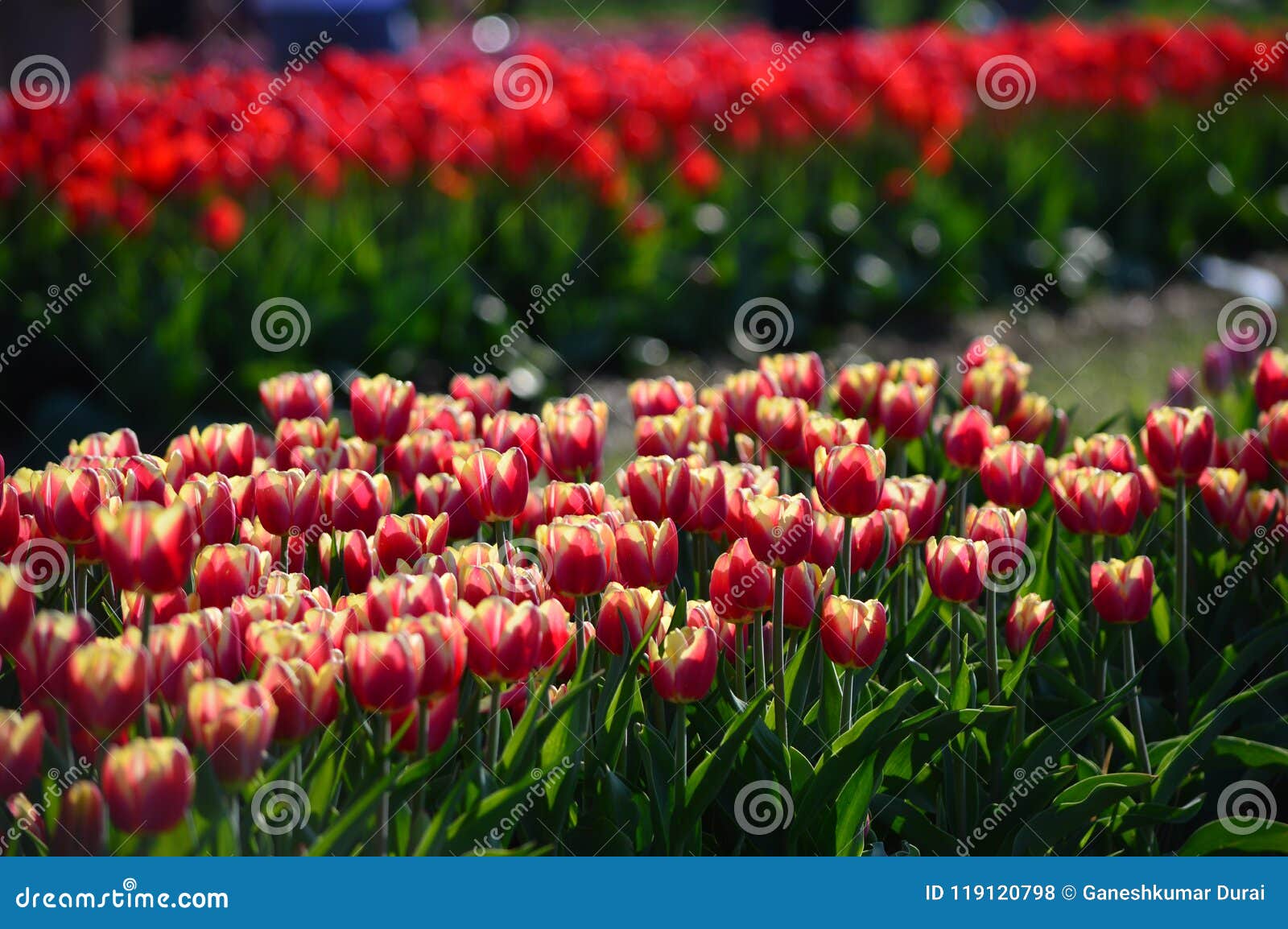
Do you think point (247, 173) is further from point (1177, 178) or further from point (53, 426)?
point (1177, 178)

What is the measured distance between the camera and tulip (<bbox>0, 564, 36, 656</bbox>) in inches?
58.3

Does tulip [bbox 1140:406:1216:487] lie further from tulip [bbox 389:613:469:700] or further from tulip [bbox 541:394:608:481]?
tulip [bbox 389:613:469:700]

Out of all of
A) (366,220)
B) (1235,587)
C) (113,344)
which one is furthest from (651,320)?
(1235,587)

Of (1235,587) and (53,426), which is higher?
(1235,587)

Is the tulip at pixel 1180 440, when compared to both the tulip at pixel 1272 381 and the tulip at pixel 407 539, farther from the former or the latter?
the tulip at pixel 407 539

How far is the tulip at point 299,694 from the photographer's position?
57.7 inches

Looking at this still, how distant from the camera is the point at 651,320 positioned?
6738 mm

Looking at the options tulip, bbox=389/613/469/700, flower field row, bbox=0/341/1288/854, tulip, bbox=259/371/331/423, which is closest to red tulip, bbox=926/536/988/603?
flower field row, bbox=0/341/1288/854

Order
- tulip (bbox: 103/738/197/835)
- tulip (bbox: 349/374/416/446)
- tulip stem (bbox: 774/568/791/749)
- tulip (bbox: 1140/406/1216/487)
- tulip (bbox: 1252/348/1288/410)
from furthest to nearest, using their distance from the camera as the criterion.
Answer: tulip (bbox: 1252/348/1288/410)
tulip (bbox: 349/374/416/446)
tulip (bbox: 1140/406/1216/487)
tulip stem (bbox: 774/568/791/749)
tulip (bbox: 103/738/197/835)

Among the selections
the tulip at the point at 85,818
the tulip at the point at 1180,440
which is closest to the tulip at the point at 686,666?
the tulip at the point at 85,818

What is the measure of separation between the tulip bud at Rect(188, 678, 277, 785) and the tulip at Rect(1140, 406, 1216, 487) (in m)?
1.52

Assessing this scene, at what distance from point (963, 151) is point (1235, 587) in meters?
5.77

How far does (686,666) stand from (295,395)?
1167mm

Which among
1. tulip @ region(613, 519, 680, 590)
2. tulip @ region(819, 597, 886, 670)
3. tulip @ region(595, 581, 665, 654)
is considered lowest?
tulip @ region(595, 581, 665, 654)
